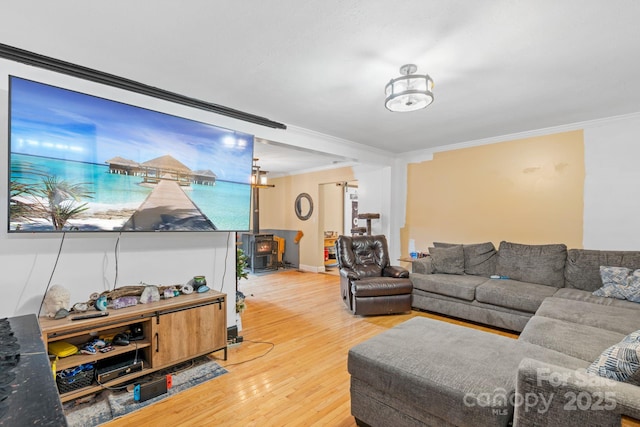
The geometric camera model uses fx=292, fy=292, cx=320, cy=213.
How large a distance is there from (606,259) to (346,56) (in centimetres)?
348

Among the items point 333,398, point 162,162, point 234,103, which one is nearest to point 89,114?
point 162,162

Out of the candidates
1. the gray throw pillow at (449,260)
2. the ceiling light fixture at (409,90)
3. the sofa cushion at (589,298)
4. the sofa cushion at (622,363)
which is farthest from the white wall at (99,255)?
the sofa cushion at (589,298)

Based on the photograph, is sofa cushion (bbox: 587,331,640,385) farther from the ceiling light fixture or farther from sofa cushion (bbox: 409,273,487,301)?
sofa cushion (bbox: 409,273,487,301)

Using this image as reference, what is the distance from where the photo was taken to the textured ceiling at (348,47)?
5.33ft

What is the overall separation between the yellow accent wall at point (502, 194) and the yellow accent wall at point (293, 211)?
176cm

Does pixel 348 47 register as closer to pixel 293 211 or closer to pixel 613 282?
pixel 613 282

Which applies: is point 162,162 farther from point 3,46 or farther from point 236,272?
point 236,272

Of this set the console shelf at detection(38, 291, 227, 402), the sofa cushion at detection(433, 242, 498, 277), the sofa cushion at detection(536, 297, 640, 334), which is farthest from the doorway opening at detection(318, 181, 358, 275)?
the sofa cushion at detection(536, 297, 640, 334)

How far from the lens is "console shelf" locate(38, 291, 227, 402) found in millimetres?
1933

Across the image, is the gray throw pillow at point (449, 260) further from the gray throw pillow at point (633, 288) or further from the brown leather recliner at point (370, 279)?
the gray throw pillow at point (633, 288)

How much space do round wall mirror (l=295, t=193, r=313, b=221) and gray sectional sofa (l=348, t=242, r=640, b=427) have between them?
4308mm

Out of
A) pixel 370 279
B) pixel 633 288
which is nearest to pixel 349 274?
pixel 370 279

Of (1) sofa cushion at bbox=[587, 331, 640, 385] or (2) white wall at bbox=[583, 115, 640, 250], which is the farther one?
(2) white wall at bbox=[583, 115, 640, 250]

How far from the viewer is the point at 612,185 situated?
3379 millimetres
